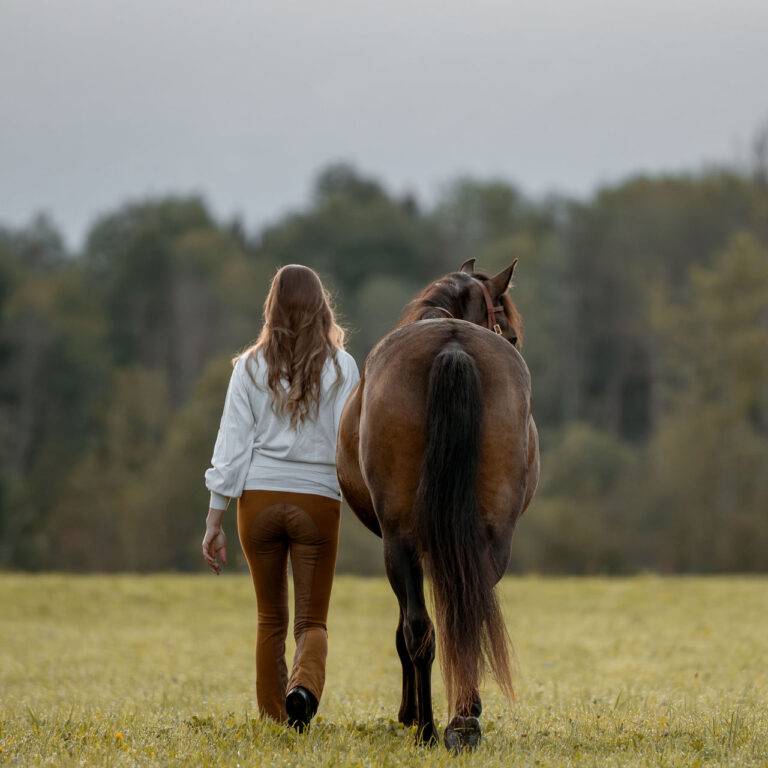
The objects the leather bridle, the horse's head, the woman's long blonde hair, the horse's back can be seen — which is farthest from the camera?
the leather bridle

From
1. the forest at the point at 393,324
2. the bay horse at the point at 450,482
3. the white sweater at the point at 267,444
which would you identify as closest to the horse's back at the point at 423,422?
the bay horse at the point at 450,482

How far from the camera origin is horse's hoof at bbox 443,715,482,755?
5.04 m

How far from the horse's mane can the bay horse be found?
25.6 inches

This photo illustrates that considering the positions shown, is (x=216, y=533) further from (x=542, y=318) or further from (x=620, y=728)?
(x=542, y=318)

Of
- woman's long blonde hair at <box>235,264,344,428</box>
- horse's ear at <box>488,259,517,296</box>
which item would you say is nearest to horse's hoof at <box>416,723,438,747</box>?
woman's long blonde hair at <box>235,264,344,428</box>

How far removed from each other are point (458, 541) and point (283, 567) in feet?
4.08

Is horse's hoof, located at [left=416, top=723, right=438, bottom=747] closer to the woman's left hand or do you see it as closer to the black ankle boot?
the black ankle boot

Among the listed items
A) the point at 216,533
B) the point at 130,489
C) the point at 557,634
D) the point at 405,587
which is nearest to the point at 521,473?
the point at 405,587

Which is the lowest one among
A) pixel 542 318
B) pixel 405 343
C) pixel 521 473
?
pixel 521 473

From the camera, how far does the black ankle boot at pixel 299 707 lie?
540cm

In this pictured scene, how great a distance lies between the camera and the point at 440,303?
21.2ft

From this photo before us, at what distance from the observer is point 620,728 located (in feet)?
18.6

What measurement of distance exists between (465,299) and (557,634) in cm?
908

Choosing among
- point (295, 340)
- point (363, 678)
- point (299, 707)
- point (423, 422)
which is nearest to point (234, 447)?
point (295, 340)
